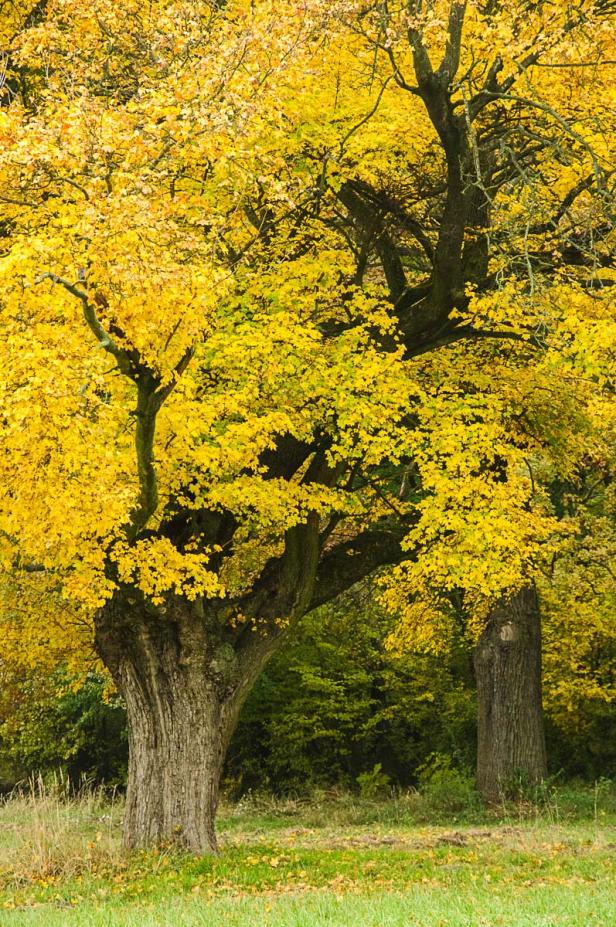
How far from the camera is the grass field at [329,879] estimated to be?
777 centimetres

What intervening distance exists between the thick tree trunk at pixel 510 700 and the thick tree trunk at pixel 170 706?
21.1 feet

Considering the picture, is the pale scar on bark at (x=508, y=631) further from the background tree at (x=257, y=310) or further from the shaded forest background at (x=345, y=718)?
the shaded forest background at (x=345, y=718)

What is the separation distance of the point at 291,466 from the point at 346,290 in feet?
7.74

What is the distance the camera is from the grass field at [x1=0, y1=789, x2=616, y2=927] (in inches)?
306

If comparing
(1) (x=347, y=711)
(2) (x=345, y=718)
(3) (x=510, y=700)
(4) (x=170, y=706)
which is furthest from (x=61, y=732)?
(4) (x=170, y=706)

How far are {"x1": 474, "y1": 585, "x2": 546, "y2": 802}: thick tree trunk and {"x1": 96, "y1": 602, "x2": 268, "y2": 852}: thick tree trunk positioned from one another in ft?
21.1

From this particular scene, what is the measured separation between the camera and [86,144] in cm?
890

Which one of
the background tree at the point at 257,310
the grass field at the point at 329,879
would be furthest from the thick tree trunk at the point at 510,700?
the background tree at the point at 257,310

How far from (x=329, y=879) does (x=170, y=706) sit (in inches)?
119

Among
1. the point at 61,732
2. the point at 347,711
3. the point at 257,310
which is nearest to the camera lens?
the point at 257,310

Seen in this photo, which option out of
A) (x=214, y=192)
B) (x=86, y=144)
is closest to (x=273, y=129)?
(x=214, y=192)

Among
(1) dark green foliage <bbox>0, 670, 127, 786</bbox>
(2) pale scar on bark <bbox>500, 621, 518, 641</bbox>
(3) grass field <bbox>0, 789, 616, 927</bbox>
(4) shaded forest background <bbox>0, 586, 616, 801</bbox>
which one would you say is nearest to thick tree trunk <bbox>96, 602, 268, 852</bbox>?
(3) grass field <bbox>0, 789, 616, 927</bbox>

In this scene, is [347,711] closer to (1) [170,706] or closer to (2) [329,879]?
(1) [170,706]

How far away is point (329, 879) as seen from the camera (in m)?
10.6
